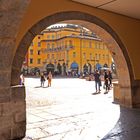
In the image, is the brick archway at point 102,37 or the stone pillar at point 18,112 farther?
the brick archway at point 102,37

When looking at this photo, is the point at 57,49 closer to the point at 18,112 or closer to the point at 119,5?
the point at 119,5

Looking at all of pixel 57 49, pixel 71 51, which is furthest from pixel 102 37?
pixel 57 49

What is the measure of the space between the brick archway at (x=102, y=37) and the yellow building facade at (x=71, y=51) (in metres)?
43.8

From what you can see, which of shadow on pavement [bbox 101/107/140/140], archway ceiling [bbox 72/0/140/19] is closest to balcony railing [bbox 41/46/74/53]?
archway ceiling [bbox 72/0/140/19]

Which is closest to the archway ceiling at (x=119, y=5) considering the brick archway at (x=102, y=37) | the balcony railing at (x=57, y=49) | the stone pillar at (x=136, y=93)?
the brick archway at (x=102, y=37)

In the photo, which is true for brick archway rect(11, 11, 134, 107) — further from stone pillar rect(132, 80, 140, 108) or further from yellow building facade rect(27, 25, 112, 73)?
yellow building facade rect(27, 25, 112, 73)

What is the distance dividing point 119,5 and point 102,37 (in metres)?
1.25

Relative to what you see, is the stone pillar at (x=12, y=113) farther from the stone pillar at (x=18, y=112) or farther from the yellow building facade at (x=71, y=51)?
the yellow building facade at (x=71, y=51)

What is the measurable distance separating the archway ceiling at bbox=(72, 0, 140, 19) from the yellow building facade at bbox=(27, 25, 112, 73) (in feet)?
145

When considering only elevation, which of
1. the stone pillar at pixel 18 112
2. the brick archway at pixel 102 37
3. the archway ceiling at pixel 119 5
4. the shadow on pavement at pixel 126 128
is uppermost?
the archway ceiling at pixel 119 5

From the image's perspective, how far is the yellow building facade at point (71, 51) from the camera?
52.3 meters

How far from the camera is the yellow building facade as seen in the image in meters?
52.3

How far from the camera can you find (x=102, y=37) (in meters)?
7.26

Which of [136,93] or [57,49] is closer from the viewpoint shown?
[136,93]
